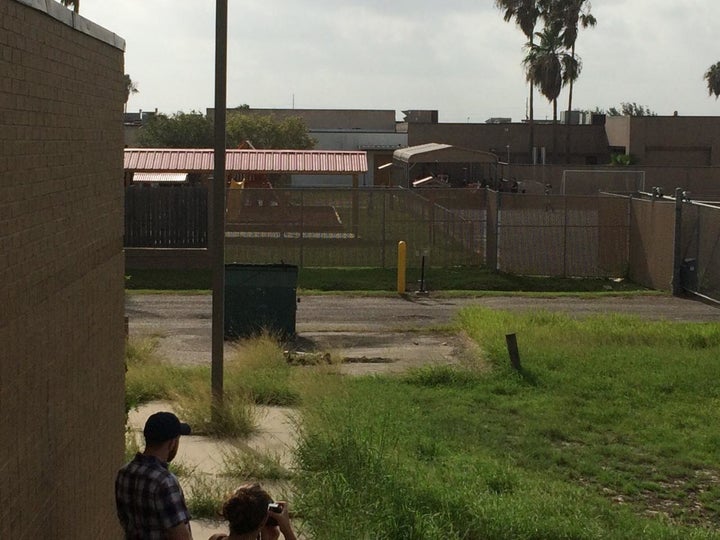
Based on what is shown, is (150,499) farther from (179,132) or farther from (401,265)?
(179,132)

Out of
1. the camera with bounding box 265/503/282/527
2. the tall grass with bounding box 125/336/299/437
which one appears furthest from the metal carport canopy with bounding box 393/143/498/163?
the camera with bounding box 265/503/282/527

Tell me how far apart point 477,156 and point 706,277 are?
2348cm

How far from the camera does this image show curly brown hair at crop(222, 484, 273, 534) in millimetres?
5574

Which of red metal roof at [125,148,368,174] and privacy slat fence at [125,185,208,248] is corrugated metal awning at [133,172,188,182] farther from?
privacy slat fence at [125,185,208,248]

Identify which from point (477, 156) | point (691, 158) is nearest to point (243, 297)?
point (477, 156)

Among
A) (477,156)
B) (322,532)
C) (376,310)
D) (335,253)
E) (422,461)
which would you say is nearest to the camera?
(322,532)

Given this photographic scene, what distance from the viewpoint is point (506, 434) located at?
12.3 meters

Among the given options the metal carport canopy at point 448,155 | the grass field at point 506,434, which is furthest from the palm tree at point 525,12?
the grass field at point 506,434

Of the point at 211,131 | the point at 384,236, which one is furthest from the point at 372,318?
the point at 211,131

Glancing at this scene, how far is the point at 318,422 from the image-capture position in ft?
36.1

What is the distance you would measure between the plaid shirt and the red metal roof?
28.2m

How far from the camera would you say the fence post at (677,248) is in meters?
25.7

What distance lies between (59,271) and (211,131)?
189ft

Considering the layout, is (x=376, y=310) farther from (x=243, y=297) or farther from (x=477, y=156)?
(x=477, y=156)
